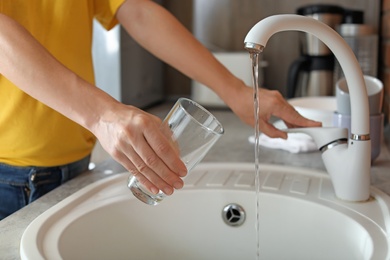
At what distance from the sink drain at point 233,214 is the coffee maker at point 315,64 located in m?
0.87

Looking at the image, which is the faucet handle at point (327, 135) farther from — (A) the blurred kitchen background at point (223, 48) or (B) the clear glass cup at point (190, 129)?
(A) the blurred kitchen background at point (223, 48)

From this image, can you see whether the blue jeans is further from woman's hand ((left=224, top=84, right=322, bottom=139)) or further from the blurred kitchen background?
the blurred kitchen background

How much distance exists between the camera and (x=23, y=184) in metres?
0.97

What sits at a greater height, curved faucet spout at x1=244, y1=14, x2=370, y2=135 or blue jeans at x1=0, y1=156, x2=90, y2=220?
curved faucet spout at x1=244, y1=14, x2=370, y2=135

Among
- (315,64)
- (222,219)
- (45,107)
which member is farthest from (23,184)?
(315,64)

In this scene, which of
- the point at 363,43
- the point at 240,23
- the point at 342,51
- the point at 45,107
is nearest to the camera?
the point at 342,51

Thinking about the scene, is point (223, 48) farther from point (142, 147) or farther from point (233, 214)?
point (142, 147)

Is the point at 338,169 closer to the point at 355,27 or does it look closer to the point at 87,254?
the point at 87,254

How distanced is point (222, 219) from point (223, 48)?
47.6 inches

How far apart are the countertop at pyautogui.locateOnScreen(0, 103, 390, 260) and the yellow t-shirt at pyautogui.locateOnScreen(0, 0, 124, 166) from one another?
0.21ft

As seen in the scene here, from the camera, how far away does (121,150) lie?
2.15 ft

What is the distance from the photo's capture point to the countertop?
0.75 meters

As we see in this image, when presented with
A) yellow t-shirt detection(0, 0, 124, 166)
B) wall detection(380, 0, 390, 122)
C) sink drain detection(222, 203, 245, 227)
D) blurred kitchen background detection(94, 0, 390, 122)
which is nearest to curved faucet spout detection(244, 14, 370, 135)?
sink drain detection(222, 203, 245, 227)

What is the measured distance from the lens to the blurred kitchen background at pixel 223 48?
5.82 feet
